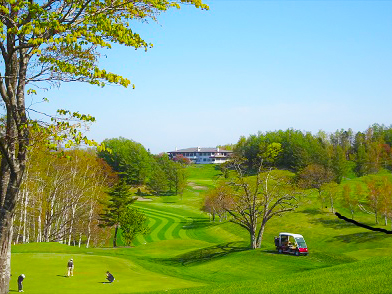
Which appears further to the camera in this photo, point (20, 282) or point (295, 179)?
point (295, 179)

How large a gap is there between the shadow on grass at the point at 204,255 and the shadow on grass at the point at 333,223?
31.7m

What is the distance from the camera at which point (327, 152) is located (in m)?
118

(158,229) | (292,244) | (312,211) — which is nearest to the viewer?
(292,244)

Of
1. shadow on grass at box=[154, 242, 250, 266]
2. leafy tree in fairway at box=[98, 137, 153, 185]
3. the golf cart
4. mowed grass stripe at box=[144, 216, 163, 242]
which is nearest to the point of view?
the golf cart

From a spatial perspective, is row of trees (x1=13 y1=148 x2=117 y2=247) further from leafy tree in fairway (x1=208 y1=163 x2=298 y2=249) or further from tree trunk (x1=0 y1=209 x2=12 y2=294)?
tree trunk (x1=0 y1=209 x2=12 y2=294)

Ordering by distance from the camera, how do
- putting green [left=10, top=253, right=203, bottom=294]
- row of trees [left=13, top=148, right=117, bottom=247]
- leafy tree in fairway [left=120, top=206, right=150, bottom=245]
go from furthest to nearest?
leafy tree in fairway [left=120, top=206, right=150, bottom=245] < row of trees [left=13, top=148, right=117, bottom=247] < putting green [left=10, top=253, right=203, bottom=294]

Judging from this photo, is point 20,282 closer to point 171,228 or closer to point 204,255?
point 204,255

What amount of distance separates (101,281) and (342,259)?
71.1ft

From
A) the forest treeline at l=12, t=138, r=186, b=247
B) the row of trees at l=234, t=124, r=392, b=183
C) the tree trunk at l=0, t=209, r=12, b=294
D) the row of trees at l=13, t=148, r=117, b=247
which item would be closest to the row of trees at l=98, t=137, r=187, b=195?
the row of trees at l=234, t=124, r=392, b=183

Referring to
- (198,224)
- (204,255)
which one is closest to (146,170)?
(198,224)

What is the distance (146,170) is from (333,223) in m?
91.3

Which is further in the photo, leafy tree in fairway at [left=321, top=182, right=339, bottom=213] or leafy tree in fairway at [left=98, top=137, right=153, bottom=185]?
leafy tree in fairway at [left=98, top=137, right=153, bottom=185]

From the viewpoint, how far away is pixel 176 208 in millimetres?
118000

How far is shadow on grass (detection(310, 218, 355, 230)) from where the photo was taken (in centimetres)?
6756
